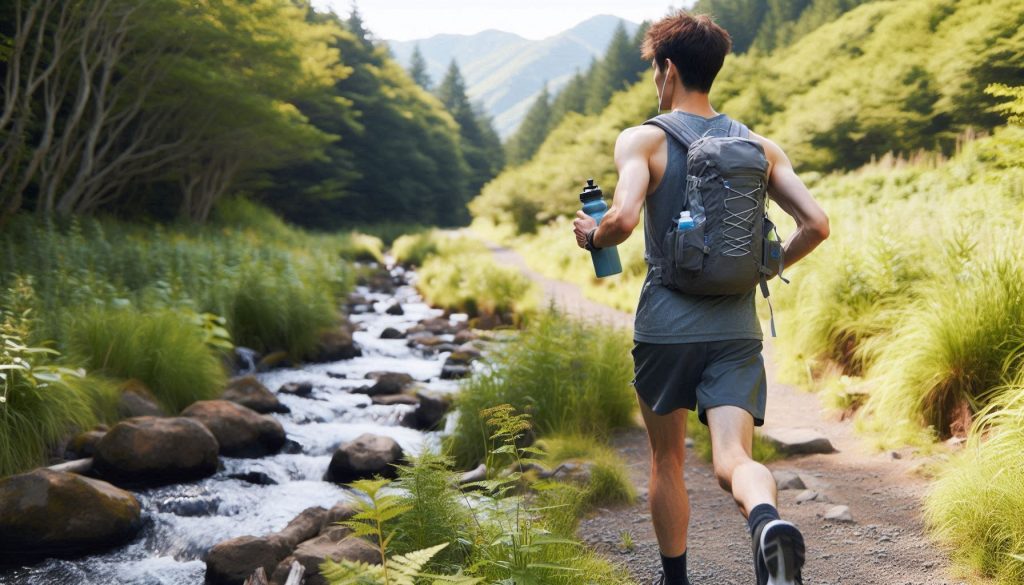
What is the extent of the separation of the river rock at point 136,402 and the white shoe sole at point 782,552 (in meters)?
6.24

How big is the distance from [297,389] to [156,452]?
3.26 metres

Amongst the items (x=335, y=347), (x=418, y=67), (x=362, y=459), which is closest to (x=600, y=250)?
(x=362, y=459)

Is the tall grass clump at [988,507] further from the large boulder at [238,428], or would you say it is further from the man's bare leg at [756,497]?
the large boulder at [238,428]

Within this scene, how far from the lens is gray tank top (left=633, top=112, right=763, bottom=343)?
251cm

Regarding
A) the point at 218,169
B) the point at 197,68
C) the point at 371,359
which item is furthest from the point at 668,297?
the point at 218,169

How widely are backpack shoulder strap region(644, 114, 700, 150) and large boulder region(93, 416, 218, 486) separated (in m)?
4.95

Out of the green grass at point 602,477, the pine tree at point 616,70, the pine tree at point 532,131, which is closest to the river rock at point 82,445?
the green grass at point 602,477

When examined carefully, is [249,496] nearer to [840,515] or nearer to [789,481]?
[789,481]

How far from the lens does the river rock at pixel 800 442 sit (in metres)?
5.48

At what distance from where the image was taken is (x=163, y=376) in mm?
7531

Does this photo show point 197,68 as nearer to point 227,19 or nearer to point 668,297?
point 227,19

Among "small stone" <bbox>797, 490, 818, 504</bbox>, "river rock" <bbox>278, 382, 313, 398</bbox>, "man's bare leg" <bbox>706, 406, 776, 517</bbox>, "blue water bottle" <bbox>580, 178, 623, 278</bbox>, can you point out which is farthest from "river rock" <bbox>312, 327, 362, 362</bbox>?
"man's bare leg" <bbox>706, 406, 776, 517</bbox>

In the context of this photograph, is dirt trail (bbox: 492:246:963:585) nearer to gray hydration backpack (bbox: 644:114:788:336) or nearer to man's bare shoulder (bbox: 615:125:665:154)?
gray hydration backpack (bbox: 644:114:788:336)

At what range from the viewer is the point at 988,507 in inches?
132
